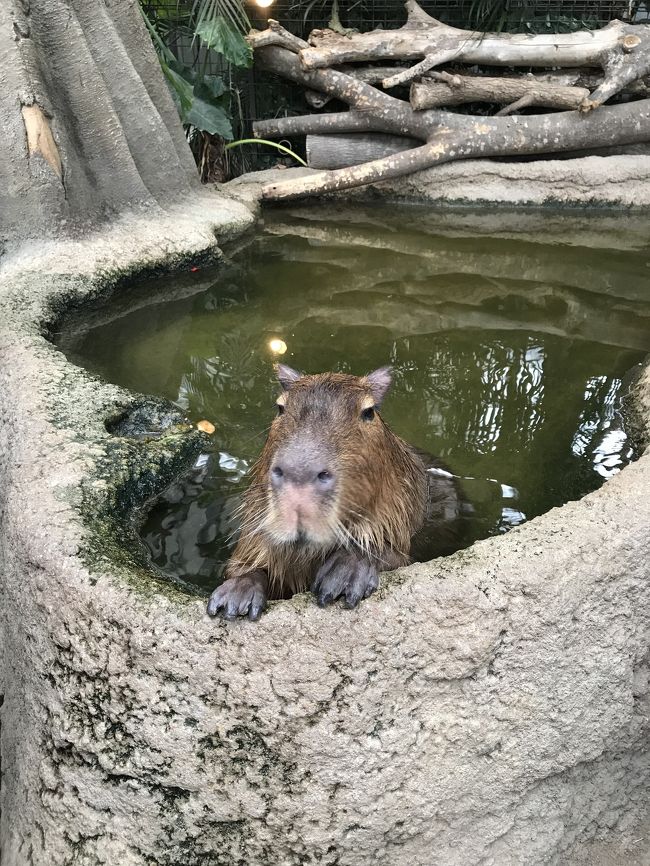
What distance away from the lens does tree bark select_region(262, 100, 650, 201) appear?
277 inches

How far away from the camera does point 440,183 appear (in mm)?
7211

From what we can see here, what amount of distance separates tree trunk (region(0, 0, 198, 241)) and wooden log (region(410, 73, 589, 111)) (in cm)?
280

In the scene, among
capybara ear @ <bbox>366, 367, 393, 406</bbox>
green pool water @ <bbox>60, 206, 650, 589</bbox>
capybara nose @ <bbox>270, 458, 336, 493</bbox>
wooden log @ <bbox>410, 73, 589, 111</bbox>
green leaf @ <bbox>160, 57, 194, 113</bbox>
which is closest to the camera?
capybara nose @ <bbox>270, 458, 336, 493</bbox>

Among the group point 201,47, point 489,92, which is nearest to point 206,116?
point 201,47

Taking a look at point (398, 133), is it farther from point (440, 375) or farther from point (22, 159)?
point (440, 375)

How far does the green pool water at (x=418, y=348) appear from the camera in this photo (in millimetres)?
2773

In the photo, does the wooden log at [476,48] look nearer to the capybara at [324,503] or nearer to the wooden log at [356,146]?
the wooden log at [356,146]

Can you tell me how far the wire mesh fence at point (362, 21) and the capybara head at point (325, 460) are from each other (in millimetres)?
7263

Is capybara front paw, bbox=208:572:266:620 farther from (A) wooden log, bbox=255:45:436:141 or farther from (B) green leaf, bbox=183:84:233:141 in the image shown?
(A) wooden log, bbox=255:45:436:141

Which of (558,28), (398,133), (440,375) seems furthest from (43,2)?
(558,28)

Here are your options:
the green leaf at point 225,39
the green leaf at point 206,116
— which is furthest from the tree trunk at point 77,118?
the green leaf at point 206,116

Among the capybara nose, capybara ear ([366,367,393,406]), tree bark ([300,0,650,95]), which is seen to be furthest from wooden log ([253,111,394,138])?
the capybara nose

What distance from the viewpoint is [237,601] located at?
163cm

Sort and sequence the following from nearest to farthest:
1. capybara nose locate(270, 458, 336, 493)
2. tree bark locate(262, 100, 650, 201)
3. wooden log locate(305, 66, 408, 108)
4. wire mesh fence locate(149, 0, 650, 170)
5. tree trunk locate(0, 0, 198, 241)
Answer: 1. capybara nose locate(270, 458, 336, 493)
2. tree trunk locate(0, 0, 198, 241)
3. tree bark locate(262, 100, 650, 201)
4. wooden log locate(305, 66, 408, 108)
5. wire mesh fence locate(149, 0, 650, 170)
